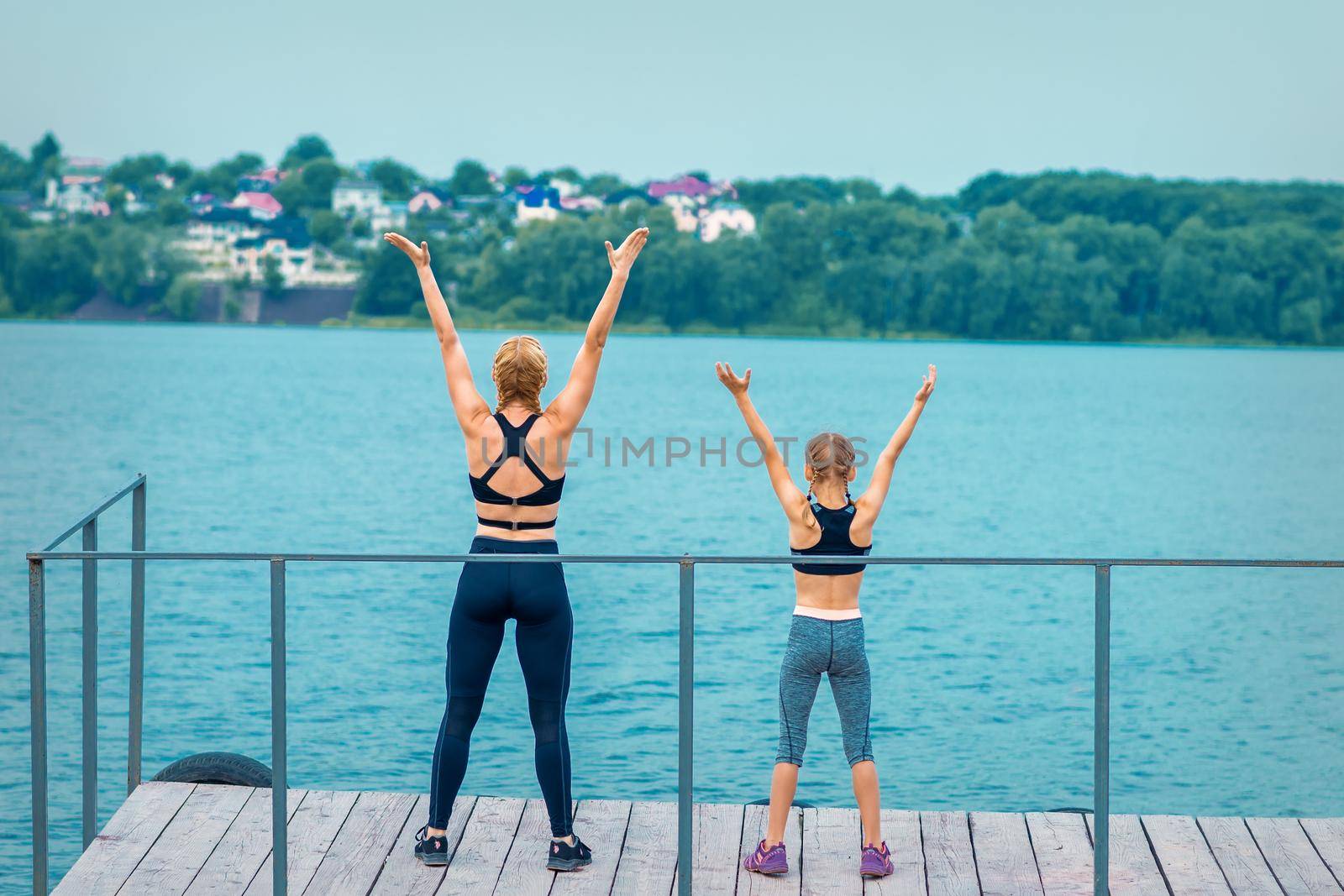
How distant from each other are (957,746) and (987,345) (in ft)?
365

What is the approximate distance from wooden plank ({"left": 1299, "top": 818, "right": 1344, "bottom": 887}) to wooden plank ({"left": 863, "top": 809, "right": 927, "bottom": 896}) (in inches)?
52.9

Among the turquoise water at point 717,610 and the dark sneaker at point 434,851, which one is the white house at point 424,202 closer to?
the turquoise water at point 717,610

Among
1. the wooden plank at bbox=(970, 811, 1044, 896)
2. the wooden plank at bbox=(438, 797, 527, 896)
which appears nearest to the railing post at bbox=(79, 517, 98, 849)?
the wooden plank at bbox=(438, 797, 527, 896)

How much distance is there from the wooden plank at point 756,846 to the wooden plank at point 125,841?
1999 mm

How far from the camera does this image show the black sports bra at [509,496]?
4.74 meters

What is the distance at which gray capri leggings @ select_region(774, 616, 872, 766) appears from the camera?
485cm

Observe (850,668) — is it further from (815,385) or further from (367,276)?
(367,276)

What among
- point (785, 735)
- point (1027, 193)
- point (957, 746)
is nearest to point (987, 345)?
point (1027, 193)

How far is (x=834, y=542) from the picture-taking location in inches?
189

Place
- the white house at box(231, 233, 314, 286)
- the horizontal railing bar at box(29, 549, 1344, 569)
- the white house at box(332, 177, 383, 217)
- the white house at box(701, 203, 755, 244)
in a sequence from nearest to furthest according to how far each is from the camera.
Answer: the horizontal railing bar at box(29, 549, 1344, 569) → the white house at box(701, 203, 755, 244) → the white house at box(231, 233, 314, 286) → the white house at box(332, 177, 383, 217)

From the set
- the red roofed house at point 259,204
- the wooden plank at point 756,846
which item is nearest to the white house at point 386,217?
the red roofed house at point 259,204

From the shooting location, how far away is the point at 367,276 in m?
114

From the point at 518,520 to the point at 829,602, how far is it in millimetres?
962

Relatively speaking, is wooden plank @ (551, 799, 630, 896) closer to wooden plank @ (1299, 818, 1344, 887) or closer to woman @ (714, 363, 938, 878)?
woman @ (714, 363, 938, 878)
